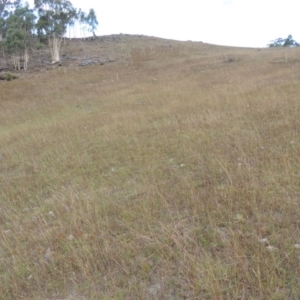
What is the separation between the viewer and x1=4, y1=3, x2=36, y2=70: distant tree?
31297 millimetres

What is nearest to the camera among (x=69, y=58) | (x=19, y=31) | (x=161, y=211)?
(x=161, y=211)

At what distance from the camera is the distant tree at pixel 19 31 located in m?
31.3

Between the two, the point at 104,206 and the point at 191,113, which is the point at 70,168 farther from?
the point at 191,113

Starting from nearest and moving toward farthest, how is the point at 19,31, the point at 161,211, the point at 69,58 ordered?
the point at 161,211 → the point at 19,31 → the point at 69,58

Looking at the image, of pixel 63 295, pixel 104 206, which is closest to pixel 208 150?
pixel 104 206

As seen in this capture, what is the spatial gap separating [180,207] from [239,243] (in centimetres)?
100

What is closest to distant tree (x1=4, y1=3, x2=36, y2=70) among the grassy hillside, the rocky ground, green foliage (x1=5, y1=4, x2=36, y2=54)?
green foliage (x1=5, y1=4, x2=36, y2=54)

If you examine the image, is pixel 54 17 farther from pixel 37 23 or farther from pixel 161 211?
pixel 161 211

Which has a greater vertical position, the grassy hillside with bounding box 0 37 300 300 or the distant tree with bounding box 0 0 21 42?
the distant tree with bounding box 0 0 21 42

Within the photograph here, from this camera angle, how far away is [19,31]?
3103cm

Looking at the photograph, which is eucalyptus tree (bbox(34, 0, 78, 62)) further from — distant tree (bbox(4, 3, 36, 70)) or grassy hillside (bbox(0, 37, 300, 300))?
grassy hillside (bbox(0, 37, 300, 300))

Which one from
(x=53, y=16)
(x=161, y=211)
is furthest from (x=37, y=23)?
(x=161, y=211)

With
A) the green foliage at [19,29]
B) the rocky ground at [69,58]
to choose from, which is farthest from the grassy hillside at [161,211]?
the green foliage at [19,29]

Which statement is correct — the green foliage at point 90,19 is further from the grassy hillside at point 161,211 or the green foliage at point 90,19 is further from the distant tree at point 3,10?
the grassy hillside at point 161,211
